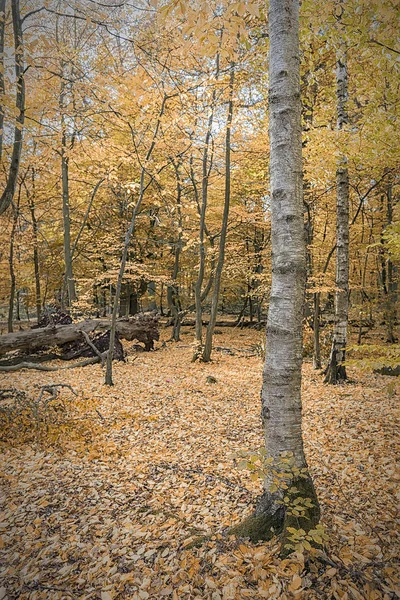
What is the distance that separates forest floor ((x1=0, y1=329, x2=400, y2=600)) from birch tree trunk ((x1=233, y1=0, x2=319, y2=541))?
396 mm

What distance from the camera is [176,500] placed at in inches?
131

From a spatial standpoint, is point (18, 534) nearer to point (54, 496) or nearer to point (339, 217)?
point (54, 496)

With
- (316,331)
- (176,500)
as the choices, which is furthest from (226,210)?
(176,500)

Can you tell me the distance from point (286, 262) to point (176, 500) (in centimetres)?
267

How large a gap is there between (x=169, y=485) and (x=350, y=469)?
2009 millimetres

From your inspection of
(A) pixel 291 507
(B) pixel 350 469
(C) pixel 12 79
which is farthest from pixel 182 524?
(C) pixel 12 79

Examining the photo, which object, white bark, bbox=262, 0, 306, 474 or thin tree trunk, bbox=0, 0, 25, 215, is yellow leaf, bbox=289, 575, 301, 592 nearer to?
white bark, bbox=262, 0, 306, 474

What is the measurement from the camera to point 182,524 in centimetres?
295

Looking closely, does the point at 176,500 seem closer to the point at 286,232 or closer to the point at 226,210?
the point at 286,232

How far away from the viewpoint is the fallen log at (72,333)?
9.33m

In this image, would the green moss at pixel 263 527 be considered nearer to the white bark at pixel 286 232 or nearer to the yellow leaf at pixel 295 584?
the yellow leaf at pixel 295 584

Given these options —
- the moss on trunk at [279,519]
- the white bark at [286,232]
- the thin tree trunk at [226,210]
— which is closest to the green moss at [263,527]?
the moss on trunk at [279,519]

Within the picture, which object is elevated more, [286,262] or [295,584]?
[286,262]

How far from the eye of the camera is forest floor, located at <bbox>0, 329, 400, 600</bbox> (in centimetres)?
228
